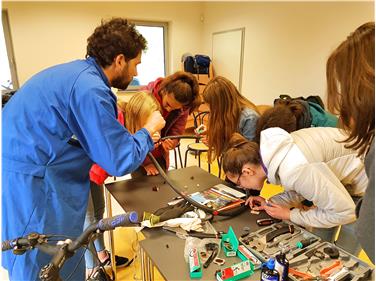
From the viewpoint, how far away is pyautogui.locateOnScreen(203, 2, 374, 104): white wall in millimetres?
3402

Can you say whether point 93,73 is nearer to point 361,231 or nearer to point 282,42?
point 361,231

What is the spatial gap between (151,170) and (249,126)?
692 mm

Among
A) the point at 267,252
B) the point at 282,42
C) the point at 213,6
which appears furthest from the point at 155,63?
the point at 267,252

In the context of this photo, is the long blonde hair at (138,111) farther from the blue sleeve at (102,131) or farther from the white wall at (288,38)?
the white wall at (288,38)

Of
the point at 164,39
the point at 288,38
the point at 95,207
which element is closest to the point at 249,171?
the point at 95,207

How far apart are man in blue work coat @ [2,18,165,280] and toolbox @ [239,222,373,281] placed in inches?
21.8

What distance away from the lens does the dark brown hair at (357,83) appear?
674mm

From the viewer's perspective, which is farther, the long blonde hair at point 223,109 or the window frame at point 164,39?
the window frame at point 164,39

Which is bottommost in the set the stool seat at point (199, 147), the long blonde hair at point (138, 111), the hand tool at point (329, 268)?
the stool seat at point (199, 147)

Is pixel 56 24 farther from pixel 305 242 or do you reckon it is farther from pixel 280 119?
pixel 305 242

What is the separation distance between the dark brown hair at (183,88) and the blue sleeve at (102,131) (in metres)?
0.75

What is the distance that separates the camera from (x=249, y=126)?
1794mm

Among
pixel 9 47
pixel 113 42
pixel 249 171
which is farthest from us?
pixel 9 47

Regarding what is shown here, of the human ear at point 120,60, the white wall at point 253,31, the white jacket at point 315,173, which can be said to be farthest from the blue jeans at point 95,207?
the white wall at point 253,31
